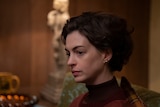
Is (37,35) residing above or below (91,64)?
below

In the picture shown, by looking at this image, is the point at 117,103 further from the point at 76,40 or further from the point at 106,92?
the point at 76,40

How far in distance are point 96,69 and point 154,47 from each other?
202 centimetres

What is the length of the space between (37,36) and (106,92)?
2755 mm

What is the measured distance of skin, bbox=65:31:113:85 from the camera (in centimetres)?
85

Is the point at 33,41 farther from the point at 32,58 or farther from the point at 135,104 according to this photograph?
the point at 135,104

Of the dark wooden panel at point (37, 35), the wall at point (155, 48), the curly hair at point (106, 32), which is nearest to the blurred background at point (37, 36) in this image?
the dark wooden panel at point (37, 35)

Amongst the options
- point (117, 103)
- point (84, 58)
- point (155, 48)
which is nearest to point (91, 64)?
point (84, 58)

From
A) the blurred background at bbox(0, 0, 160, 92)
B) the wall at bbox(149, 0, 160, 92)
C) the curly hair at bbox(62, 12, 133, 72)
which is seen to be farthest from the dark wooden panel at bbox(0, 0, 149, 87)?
the curly hair at bbox(62, 12, 133, 72)

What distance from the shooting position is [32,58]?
3.61m

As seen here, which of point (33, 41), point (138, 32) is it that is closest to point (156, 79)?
point (138, 32)

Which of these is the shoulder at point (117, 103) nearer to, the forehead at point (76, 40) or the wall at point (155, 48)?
the forehead at point (76, 40)

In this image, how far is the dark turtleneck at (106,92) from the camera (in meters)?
0.87

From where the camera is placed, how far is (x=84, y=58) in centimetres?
85

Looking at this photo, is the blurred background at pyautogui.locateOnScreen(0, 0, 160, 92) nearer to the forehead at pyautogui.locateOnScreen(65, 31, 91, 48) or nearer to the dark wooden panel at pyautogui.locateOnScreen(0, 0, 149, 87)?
the dark wooden panel at pyautogui.locateOnScreen(0, 0, 149, 87)
